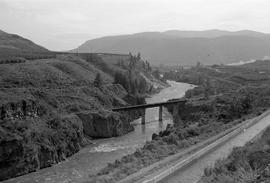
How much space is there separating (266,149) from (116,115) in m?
53.0

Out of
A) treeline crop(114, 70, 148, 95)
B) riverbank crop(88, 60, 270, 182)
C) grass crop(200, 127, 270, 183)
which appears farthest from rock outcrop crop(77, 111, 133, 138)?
treeline crop(114, 70, 148, 95)

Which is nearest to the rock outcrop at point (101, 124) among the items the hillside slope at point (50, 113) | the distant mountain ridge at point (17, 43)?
the hillside slope at point (50, 113)

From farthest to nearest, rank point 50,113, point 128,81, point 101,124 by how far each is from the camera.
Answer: point 128,81
point 101,124
point 50,113

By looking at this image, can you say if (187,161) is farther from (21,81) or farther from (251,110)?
(21,81)

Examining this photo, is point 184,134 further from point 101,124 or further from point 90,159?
point 101,124

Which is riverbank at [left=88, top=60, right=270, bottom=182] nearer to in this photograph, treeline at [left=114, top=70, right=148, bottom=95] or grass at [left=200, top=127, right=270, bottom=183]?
grass at [left=200, top=127, right=270, bottom=183]

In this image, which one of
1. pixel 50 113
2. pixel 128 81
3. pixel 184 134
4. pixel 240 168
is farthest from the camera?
pixel 128 81

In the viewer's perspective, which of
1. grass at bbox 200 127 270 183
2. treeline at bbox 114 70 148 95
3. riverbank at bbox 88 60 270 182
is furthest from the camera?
treeline at bbox 114 70 148 95

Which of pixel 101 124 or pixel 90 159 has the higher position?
pixel 101 124

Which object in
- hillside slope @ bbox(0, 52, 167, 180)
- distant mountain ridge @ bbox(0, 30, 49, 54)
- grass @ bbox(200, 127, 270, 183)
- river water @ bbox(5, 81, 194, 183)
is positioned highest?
distant mountain ridge @ bbox(0, 30, 49, 54)

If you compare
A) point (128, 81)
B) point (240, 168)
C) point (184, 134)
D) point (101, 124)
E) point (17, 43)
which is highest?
point (17, 43)

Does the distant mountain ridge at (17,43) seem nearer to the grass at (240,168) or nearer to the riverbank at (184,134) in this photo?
the riverbank at (184,134)

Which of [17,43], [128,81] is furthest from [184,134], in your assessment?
[17,43]

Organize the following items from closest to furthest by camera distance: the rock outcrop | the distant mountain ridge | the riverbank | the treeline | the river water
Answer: the riverbank → the river water → the rock outcrop → the treeline → the distant mountain ridge
